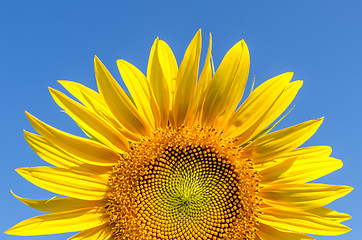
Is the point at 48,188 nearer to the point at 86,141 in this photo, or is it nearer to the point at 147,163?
the point at 86,141

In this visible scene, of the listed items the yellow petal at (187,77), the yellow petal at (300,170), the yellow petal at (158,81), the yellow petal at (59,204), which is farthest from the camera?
the yellow petal at (300,170)

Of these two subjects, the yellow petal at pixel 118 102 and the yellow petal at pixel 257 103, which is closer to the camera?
the yellow petal at pixel 118 102

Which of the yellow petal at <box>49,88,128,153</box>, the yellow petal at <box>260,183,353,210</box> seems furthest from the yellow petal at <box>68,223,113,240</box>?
the yellow petal at <box>260,183,353,210</box>

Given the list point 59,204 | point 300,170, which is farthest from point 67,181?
point 300,170

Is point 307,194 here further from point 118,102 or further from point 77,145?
point 77,145

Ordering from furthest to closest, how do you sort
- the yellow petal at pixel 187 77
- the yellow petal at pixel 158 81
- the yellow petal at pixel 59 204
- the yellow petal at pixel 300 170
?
the yellow petal at pixel 300 170 < the yellow petal at pixel 59 204 < the yellow petal at pixel 158 81 < the yellow petal at pixel 187 77

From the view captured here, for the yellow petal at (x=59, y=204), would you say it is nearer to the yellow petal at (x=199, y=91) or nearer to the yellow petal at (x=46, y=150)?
the yellow petal at (x=46, y=150)

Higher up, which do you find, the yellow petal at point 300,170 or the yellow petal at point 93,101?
the yellow petal at point 93,101

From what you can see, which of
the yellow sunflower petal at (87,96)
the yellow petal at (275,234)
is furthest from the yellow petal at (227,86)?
the yellow petal at (275,234)
